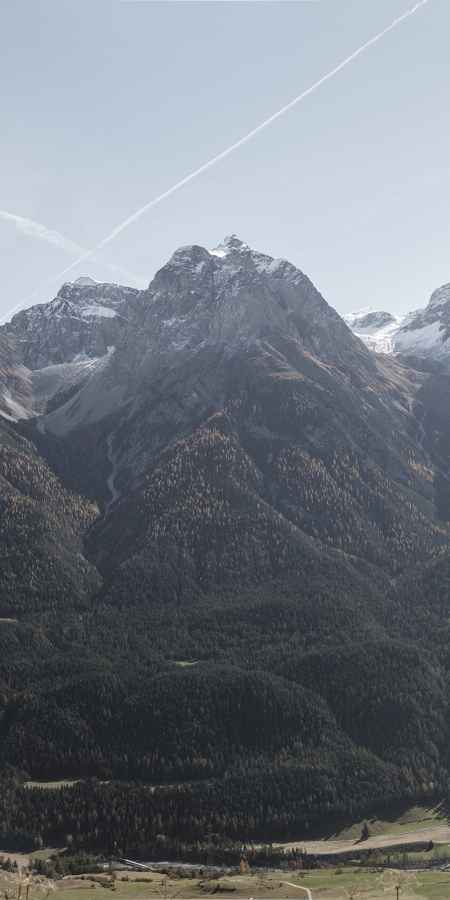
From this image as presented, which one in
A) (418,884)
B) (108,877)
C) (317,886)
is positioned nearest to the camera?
(418,884)

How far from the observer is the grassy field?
15362cm

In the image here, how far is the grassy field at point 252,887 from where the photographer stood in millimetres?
153625

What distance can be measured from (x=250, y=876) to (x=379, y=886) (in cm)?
4147

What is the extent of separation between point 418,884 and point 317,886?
89.8ft

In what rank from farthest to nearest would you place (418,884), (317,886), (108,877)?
(108,877)
(317,886)
(418,884)

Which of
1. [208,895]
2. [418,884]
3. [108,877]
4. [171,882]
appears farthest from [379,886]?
[108,877]

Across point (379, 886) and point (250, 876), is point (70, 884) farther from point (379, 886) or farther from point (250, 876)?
point (379, 886)

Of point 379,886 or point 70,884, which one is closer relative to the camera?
point 379,886

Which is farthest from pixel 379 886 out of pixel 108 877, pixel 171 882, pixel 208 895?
pixel 108 877

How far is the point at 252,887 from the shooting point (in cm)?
17188

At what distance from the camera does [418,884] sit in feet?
516

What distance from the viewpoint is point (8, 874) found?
18000cm

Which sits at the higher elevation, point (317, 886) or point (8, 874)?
point (8, 874)

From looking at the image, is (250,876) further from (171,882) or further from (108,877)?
(108,877)
